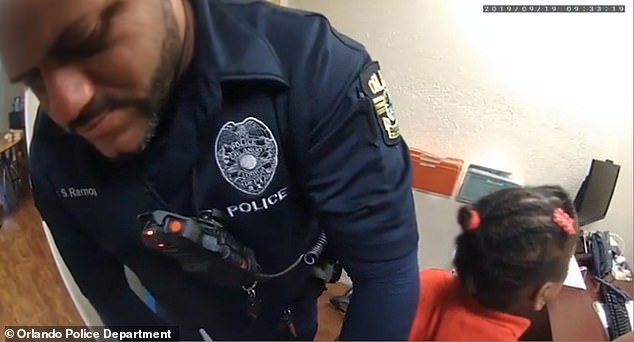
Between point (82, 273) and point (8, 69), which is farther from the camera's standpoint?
point (82, 273)

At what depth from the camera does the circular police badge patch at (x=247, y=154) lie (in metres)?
0.33

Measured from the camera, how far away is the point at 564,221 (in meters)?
0.37

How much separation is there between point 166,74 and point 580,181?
243 mm

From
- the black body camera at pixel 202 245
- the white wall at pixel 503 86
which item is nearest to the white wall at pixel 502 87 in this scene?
the white wall at pixel 503 86

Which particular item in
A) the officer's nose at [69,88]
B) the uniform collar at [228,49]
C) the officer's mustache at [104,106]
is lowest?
the officer's mustache at [104,106]

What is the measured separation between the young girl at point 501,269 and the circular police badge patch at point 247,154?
118mm

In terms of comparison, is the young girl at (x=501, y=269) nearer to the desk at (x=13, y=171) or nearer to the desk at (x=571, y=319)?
the desk at (x=571, y=319)

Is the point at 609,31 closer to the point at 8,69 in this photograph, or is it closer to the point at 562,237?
the point at 562,237

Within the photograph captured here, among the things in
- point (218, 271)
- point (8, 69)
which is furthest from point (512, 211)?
point (8, 69)

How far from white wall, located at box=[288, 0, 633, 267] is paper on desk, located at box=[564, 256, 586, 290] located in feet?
0.09

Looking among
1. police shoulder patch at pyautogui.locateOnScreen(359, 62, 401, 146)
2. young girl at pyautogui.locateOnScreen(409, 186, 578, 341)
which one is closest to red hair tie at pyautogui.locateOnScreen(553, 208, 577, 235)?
young girl at pyautogui.locateOnScreen(409, 186, 578, 341)

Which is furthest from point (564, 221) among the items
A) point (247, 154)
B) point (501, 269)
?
point (247, 154)

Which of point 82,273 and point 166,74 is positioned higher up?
point 166,74

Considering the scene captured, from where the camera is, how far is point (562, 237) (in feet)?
1.23
